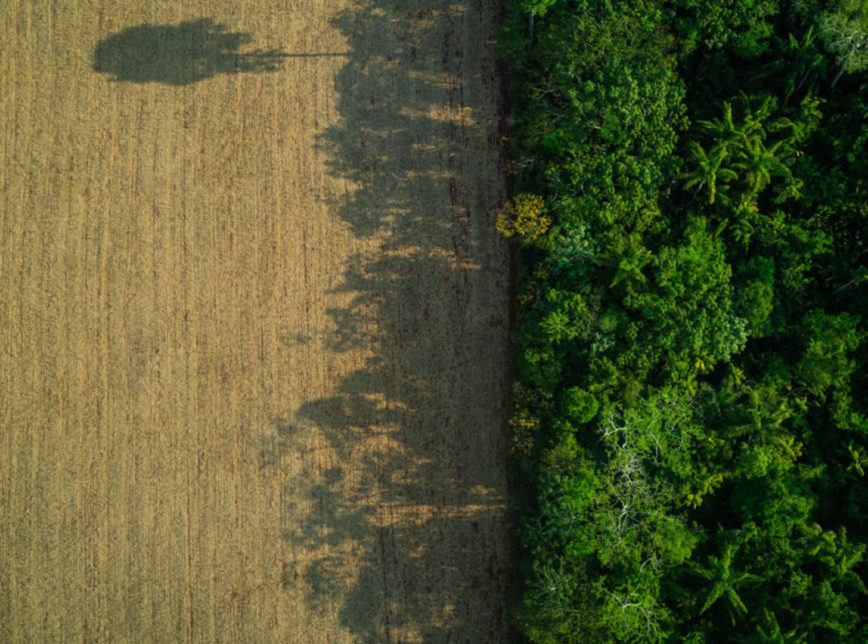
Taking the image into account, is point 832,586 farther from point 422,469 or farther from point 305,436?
point 305,436

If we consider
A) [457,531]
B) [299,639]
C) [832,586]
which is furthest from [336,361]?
[832,586]

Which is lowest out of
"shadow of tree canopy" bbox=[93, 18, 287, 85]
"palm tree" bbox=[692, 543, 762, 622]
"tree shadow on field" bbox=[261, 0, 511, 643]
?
"palm tree" bbox=[692, 543, 762, 622]

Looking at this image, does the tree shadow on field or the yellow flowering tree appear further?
the tree shadow on field

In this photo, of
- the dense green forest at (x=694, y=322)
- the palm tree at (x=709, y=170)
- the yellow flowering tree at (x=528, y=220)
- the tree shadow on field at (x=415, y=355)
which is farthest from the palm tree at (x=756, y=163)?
the tree shadow on field at (x=415, y=355)

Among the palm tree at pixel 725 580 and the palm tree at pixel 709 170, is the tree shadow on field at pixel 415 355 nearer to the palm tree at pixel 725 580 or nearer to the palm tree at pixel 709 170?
the palm tree at pixel 709 170

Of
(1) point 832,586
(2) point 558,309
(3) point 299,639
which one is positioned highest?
(2) point 558,309

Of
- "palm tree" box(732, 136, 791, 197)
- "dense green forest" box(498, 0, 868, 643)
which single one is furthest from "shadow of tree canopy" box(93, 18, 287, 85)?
"palm tree" box(732, 136, 791, 197)

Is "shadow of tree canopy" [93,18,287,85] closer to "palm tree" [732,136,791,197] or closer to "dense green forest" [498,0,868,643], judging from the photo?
"dense green forest" [498,0,868,643]
